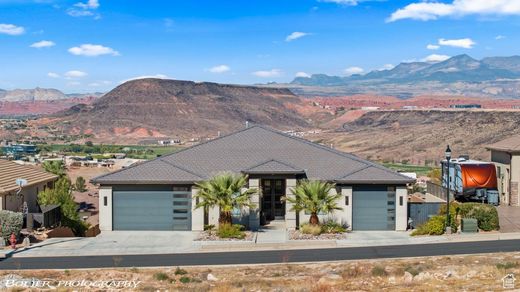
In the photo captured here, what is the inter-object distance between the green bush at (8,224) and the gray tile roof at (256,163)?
492 cm

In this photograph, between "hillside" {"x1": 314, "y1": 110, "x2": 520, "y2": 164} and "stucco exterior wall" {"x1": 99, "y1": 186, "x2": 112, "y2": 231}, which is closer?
"stucco exterior wall" {"x1": 99, "y1": 186, "x2": 112, "y2": 231}

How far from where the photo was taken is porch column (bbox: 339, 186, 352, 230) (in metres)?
29.4

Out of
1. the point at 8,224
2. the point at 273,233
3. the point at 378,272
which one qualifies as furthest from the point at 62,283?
the point at 273,233

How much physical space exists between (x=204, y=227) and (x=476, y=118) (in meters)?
102

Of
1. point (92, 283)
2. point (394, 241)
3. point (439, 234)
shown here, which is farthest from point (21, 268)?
point (439, 234)

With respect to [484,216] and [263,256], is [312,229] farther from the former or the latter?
[484,216]

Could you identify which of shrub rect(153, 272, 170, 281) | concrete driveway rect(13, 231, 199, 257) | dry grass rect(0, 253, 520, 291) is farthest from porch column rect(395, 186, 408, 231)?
shrub rect(153, 272, 170, 281)

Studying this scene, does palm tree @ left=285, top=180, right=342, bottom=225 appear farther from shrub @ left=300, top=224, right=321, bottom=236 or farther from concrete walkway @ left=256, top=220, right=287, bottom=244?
concrete walkway @ left=256, top=220, right=287, bottom=244

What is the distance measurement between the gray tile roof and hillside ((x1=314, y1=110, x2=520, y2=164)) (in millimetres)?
61330

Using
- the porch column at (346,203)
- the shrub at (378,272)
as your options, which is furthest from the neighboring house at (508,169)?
the shrub at (378,272)

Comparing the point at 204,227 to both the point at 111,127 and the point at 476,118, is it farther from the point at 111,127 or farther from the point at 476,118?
the point at 111,127

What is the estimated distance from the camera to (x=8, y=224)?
81.9 feet

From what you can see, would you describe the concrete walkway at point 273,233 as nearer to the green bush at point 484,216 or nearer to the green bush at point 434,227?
the green bush at point 434,227

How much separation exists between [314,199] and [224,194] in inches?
159
